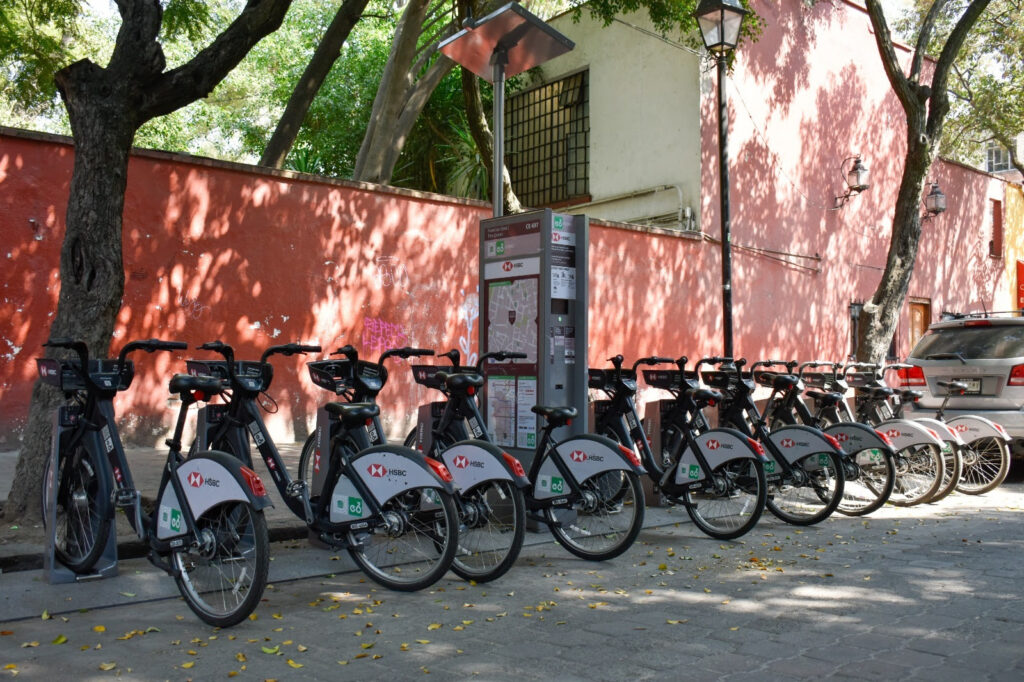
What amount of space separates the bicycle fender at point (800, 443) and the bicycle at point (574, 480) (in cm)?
185

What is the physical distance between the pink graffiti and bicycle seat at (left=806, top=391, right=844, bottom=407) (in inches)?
200

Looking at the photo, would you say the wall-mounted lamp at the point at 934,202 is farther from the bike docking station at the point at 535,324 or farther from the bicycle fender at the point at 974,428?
the bike docking station at the point at 535,324

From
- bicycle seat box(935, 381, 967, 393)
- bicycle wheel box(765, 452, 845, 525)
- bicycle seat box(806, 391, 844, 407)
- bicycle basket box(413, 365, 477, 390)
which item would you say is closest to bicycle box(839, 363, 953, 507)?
bicycle seat box(806, 391, 844, 407)

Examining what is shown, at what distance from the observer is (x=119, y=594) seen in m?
5.05

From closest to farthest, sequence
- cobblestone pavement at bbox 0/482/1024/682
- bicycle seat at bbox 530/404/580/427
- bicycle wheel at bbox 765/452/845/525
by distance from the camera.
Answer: cobblestone pavement at bbox 0/482/1024/682 < bicycle seat at bbox 530/404/580/427 < bicycle wheel at bbox 765/452/845/525

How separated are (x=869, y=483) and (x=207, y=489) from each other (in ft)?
17.7

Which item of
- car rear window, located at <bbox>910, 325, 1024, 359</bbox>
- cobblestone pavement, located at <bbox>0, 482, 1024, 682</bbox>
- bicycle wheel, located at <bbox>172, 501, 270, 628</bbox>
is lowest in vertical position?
cobblestone pavement, located at <bbox>0, 482, 1024, 682</bbox>

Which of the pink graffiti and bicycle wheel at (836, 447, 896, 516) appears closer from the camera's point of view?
bicycle wheel at (836, 447, 896, 516)

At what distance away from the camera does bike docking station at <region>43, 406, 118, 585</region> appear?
5168 mm

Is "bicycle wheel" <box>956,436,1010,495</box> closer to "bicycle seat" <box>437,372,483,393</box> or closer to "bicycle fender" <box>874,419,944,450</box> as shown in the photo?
"bicycle fender" <box>874,419,944,450</box>

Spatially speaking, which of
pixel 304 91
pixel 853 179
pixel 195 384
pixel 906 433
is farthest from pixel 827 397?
pixel 853 179

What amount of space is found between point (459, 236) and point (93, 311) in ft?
21.2

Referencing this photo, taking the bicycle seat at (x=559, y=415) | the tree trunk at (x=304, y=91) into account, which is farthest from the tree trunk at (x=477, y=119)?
the bicycle seat at (x=559, y=415)

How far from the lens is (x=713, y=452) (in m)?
6.78
